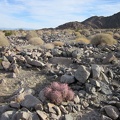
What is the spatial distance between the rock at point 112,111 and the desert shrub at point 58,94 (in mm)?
1057

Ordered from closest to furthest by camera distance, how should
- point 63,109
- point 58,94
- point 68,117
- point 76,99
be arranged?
1. point 68,117
2. point 63,109
3. point 58,94
4. point 76,99

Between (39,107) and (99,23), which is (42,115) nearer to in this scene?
(39,107)

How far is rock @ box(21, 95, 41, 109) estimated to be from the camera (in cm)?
765

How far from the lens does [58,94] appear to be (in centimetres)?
793

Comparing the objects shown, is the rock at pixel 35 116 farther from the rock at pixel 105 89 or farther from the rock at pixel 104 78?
the rock at pixel 104 78

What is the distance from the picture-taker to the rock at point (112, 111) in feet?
24.6

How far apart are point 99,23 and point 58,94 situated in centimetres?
9744

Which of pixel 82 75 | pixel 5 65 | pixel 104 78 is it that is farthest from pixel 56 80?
pixel 5 65

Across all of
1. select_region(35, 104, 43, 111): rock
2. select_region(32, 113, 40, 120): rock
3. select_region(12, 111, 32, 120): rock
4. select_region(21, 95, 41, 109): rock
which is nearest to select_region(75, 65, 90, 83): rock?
select_region(21, 95, 41, 109): rock

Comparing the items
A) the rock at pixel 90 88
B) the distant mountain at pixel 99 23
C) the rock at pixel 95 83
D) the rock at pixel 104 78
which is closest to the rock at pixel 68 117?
the rock at pixel 90 88

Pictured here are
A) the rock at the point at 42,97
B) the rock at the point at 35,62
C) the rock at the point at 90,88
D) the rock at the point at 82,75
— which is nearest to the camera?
the rock at the point at 42,97

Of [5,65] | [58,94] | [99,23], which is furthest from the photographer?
[99,23]

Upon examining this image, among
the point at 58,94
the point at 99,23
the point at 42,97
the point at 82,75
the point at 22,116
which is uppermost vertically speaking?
the point at 82,75

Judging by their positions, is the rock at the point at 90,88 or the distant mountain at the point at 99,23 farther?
the distant mountain at the point at 99,23
